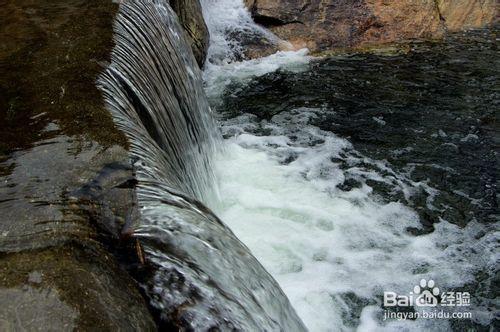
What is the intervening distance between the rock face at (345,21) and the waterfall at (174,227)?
5.22 m

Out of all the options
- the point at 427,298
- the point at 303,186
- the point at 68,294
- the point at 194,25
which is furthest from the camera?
the point at 194,25

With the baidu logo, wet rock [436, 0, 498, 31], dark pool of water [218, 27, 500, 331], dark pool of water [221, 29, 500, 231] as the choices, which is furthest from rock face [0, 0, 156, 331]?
wet rock [436, 0, 498, 31]

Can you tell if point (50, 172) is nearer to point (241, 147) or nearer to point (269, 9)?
point (241, 147)

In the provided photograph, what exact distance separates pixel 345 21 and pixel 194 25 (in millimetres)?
2996

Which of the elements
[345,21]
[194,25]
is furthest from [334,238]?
[345,21]

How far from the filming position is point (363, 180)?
466cm

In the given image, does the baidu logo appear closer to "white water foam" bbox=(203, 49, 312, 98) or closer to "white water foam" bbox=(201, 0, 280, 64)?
"white water foam" bbox=(203, 49, 312, 98)

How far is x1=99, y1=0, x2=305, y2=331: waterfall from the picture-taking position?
1800 millimetres

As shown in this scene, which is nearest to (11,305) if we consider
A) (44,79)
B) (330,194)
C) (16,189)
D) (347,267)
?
(16,189)

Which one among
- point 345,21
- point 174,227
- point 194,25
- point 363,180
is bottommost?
point 174,227

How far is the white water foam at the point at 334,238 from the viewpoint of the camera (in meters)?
3.23

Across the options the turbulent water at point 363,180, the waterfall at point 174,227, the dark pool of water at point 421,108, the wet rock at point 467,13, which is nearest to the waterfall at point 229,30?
the turbulent water at point 363,180

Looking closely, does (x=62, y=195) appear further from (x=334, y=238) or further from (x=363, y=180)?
(x=363, y=180)

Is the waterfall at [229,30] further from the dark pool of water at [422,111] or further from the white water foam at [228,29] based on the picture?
the dark pool of water at [422,111]
